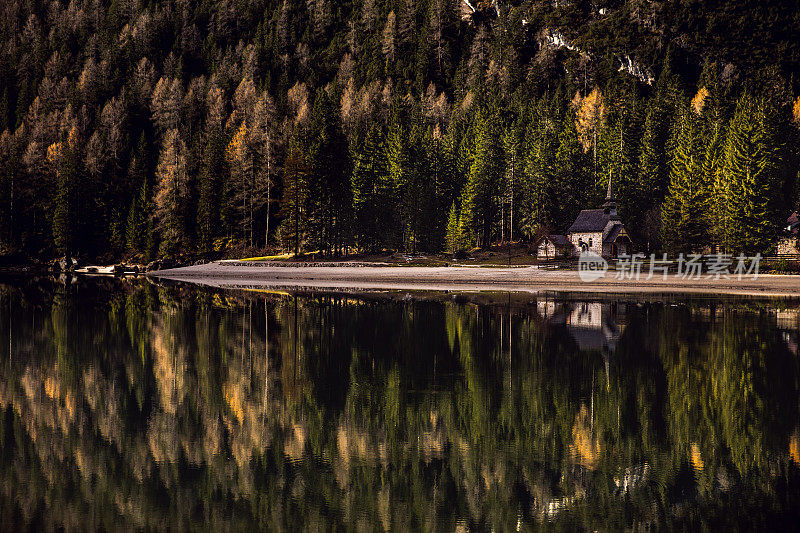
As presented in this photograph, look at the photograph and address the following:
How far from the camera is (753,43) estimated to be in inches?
4697

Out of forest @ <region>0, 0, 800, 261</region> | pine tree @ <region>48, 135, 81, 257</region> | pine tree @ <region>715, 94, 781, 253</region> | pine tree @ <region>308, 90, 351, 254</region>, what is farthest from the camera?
pine tree @ <region>48, 135, 81, 257</region>

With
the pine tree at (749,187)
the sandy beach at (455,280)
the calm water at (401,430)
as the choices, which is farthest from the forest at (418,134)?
the calm water at (401,430)

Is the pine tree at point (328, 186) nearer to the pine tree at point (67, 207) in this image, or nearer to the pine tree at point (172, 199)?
the pine tree at point (172, 199)

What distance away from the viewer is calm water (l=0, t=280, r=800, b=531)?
8.39 m

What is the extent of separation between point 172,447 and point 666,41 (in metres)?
136

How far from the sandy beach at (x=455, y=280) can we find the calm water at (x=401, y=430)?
24781mm

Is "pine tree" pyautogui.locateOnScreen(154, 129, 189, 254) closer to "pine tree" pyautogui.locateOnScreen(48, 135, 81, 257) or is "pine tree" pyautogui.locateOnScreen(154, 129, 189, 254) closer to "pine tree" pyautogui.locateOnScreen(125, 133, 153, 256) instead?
"pine tree" pyautogui.locateOnScreen(125, 133, 153, 256)

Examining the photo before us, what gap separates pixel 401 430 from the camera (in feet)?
38.0

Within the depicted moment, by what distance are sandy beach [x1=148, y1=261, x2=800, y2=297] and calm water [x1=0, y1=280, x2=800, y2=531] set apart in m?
24.8

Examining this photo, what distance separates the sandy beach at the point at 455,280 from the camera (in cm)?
4662

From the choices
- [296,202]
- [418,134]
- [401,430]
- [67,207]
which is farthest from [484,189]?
[401,430]

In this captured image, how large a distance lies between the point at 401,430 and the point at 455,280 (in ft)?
154

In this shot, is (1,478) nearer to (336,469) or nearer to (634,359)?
(336,469)

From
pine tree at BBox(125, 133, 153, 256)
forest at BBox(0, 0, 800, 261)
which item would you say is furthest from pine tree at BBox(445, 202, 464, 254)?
pine tree at BBox(125, 133, 153, 256)
